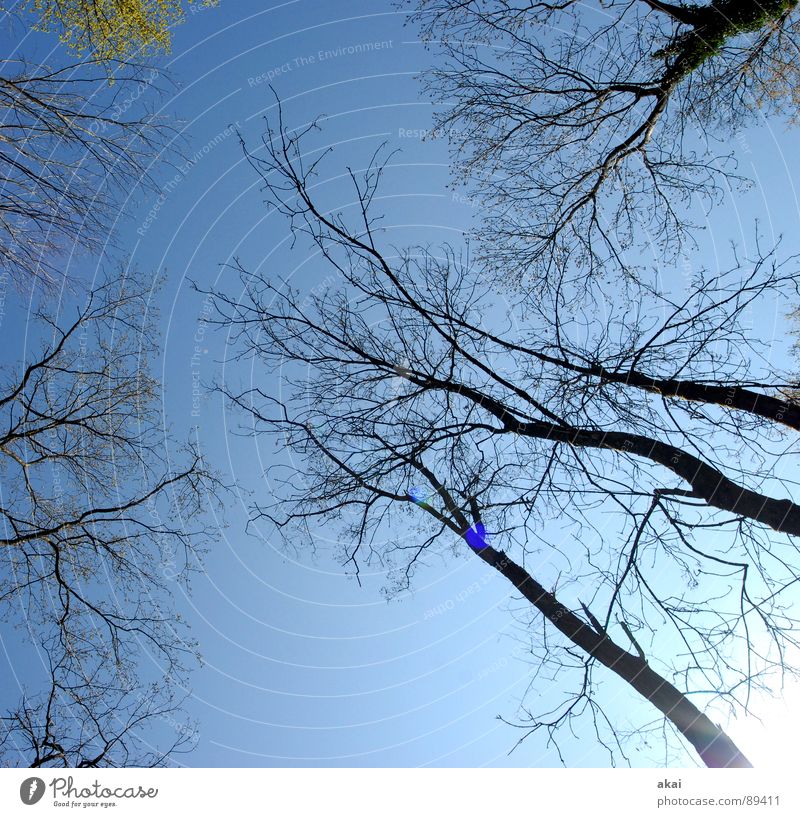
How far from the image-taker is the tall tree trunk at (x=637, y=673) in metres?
4.73

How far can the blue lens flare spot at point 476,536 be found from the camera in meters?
5.86

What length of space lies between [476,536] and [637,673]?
1901 millimetres

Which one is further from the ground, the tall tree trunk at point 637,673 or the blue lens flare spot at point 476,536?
the blue lens flare spot at point 476,536

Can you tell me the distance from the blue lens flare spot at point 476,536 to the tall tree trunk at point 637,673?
0.60ft

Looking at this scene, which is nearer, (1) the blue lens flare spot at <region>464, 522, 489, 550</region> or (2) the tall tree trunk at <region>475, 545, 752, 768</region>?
(2) the tall tree trunk at <region>475, 545, 752, 768</region>

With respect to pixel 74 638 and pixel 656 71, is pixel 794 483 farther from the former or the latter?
pixel 74 638

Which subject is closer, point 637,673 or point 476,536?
point 637,673

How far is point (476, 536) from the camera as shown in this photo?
590 cm

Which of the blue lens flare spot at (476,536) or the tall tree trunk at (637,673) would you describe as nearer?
the tall tree trunk at (637,673)

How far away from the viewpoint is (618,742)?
4.82 meters

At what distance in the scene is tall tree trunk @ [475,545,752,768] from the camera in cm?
473

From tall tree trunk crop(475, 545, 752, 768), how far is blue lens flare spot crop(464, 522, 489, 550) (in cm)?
18
